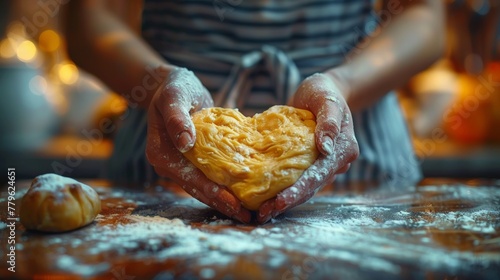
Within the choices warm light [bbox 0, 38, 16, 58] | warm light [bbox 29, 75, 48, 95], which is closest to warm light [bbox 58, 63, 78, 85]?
warm light [bbox 29, 75, 48, 95]

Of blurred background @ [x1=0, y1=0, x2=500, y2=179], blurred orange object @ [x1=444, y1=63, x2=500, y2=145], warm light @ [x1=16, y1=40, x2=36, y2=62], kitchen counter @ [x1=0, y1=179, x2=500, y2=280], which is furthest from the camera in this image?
warm light @ [x1=16, y1=40, x2=36, y2=62]

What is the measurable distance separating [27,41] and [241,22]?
105 inches

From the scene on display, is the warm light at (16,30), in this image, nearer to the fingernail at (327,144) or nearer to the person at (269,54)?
the person at (269,54)

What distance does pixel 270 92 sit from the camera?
1936 mm

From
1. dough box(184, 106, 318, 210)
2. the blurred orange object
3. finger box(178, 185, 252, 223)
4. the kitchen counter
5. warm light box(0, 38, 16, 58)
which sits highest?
warm light box(0, 38, 16, 58)

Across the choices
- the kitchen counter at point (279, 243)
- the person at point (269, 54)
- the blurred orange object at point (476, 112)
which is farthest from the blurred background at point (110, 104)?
the kitchen counter at point (279, 243)

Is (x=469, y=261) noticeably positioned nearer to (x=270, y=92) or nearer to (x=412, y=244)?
(x=412, y=244)

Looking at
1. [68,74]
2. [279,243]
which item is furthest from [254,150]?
[68,74]

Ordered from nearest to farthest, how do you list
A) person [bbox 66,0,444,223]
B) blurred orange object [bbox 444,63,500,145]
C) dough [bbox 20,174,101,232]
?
dough [bbox 20,174,101,232], person [bbox 66,0,444,223], blurred orange object [bbox 444,63,500,145]

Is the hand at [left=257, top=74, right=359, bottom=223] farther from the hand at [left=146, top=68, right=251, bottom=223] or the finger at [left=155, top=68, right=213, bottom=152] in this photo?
the finger at [left=155, top=68, right=213, bottom=152]

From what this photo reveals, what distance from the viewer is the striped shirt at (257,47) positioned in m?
1.95

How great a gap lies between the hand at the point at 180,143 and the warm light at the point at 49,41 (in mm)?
3033

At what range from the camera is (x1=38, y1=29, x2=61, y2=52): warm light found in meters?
4.11

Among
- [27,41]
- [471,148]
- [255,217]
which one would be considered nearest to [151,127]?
[255,217]
